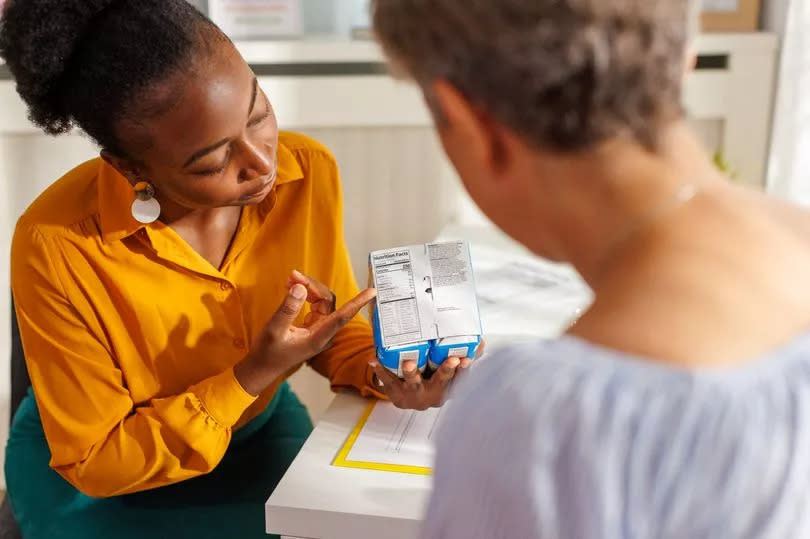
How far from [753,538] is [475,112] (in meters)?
0.34

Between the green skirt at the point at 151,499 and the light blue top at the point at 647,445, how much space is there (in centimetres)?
77

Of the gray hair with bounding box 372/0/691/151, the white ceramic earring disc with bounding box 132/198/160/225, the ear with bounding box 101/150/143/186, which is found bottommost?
the white ceramic earring disc with bounding box 132/198/160/225

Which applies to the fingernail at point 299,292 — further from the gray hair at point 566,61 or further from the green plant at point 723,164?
the green plant at point 723,164

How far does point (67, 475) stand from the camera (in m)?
1.15

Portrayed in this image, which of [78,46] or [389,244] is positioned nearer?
[78,46]

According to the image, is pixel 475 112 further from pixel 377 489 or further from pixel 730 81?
pixel 730 81

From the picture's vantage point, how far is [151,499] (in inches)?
49.7

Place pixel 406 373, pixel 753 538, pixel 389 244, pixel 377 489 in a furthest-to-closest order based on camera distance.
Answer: pixel 389 244 → pixel 406 373 → pixel 377 489 → pixel 753 538

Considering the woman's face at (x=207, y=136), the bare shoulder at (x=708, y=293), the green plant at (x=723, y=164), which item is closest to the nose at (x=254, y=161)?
the woman's face at (x=207, y=136)

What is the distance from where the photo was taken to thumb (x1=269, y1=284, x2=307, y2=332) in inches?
42.9

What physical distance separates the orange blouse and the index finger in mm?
120

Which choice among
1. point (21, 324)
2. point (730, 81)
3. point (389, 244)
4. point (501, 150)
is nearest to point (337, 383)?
point (21, 324)

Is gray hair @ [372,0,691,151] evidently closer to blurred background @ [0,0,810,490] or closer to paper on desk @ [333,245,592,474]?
paper on desk @ [333,245,592,474]

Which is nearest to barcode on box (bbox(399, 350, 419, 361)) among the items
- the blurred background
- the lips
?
the lips
